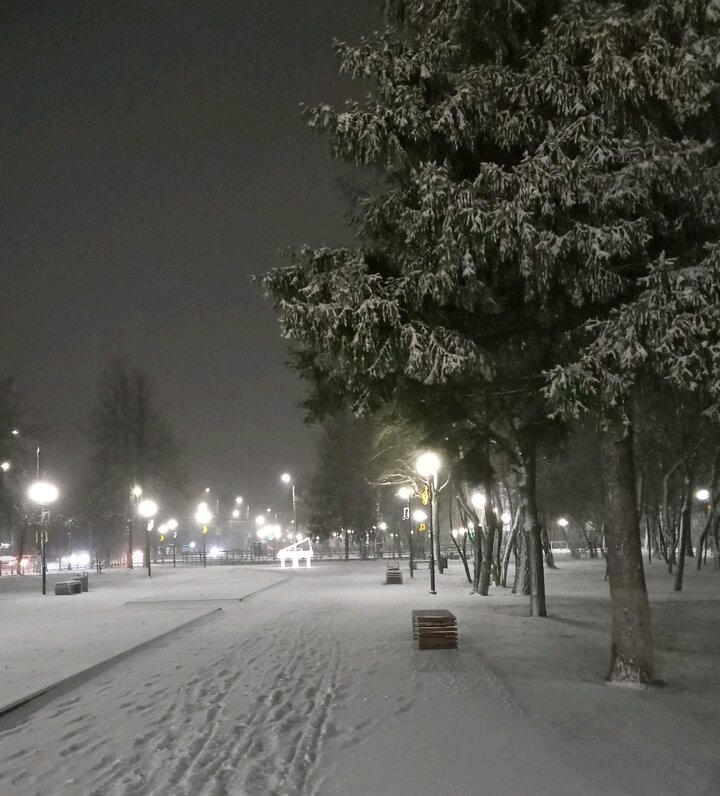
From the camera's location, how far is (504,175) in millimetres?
8516

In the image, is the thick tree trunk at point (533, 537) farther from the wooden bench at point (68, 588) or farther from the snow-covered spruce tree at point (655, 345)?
the wooden bench at point (68, 588)

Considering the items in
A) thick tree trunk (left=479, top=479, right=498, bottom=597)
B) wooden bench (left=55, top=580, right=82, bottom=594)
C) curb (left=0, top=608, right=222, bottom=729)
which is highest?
thick tree trunk (left=479, top=479, right=498, bottom=597)

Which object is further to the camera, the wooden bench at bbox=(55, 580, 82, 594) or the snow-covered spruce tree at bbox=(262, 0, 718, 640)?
the wooden bench at bbox=(55, 580, 82, 594)

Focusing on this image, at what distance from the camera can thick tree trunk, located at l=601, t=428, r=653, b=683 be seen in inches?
391

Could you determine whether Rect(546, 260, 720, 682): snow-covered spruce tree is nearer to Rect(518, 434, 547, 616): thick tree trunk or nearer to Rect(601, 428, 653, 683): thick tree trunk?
Rect(601, 428, 653, 683): thick tree trunk

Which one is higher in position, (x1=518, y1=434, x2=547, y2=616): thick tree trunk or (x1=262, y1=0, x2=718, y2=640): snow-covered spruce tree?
(x1=262, y1=0, x2=718, y2=640): snow-covered spruce tree

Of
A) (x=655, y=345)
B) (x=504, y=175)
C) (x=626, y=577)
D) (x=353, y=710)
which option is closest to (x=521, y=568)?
(x=626, y=577)

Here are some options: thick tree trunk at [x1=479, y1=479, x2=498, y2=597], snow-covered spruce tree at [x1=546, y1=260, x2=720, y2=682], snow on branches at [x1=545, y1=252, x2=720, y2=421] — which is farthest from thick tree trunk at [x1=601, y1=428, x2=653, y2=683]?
thick tree trunk at [x1=479, y1=479, x2=498, y2=597]

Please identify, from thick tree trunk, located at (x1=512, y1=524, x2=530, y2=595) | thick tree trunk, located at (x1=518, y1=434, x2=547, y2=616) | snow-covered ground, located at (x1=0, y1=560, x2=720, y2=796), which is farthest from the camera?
thick tree trunk, located at (x1=512, y1=524, x2=530, y2=595)

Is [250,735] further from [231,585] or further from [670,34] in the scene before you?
[231,585]

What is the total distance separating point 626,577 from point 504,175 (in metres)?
5.01

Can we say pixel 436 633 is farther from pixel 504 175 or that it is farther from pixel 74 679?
pixel 504 175

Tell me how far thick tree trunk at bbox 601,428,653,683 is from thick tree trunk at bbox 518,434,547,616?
7.00m

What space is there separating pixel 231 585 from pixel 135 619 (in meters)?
12.7
